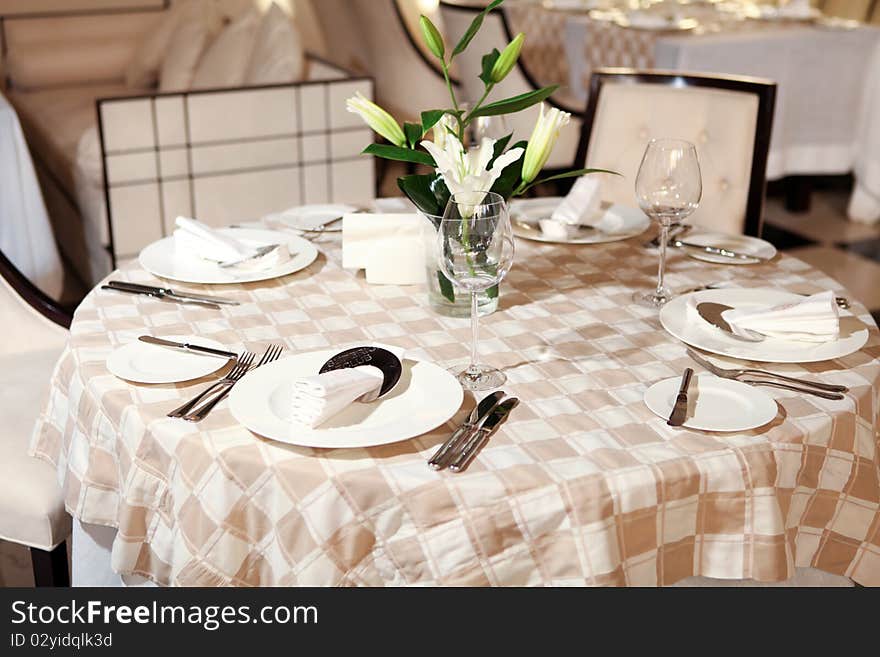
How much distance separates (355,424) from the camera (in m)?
1.09

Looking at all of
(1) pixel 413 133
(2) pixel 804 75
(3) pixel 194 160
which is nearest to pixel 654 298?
(1) pixel 413 133

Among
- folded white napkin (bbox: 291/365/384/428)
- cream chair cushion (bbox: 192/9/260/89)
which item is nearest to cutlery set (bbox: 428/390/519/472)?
folded white napkin (bbox: 291/365/384/428)

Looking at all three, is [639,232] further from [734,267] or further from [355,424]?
[355,424]

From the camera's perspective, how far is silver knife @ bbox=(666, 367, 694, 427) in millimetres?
1108

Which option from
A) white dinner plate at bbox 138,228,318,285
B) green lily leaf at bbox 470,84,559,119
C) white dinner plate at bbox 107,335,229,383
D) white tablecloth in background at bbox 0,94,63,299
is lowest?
white tablecloth in background at bbox 0,94,63,299

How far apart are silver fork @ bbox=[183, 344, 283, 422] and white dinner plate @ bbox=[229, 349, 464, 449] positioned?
0.03 meters

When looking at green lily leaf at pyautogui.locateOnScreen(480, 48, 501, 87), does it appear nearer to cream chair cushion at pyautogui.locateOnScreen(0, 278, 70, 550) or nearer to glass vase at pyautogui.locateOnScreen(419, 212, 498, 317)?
glass vase at pyautogui.locateOnScreen(419, 212, 498, 317)

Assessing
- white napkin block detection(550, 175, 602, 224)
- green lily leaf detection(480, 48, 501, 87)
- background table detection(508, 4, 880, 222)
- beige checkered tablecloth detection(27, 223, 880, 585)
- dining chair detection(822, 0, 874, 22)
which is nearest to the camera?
beige checkered tablecloth detection(27, 223, 880, 585)

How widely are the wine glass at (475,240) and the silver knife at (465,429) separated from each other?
5 cm

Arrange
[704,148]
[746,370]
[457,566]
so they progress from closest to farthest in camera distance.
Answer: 1. [457,566]
2. [746,370]
3. [704,148]

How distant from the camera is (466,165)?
1.29 meters

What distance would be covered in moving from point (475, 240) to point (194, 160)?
219cm
